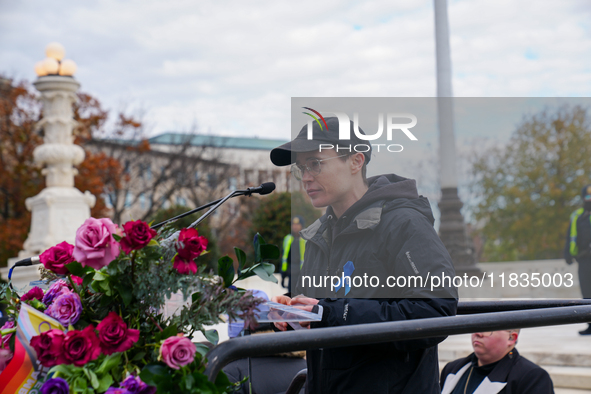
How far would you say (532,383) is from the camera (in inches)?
142

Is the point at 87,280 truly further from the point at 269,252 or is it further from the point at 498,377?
the point at 498,377

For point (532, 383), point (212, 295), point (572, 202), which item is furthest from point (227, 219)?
point (212, 295)

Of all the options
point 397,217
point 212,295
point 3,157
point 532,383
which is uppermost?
point 3,157

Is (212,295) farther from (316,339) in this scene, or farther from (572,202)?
(572,202)

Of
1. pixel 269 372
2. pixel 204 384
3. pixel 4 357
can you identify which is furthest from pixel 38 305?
pixel 269 372

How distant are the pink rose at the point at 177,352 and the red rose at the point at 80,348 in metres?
0.17

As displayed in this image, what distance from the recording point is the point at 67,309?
1.51 metres

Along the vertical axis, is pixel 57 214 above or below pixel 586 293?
above

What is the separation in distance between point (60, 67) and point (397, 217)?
10838mm

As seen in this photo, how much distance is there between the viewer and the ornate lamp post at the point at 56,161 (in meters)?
11.0

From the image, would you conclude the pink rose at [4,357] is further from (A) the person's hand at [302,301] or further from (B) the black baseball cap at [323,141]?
(B) the black baseball cap at [323,141]

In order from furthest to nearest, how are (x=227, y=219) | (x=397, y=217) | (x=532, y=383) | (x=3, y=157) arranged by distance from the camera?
(x=227, y=219) → (x=3, y=157) → (x=532, y=383) → (x=397, y=217)

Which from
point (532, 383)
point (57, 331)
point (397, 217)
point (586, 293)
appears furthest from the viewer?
point (586, 293)

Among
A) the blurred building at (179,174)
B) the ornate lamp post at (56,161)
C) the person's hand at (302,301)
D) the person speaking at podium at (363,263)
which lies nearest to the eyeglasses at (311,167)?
the person speaking at podium at (363,263)
